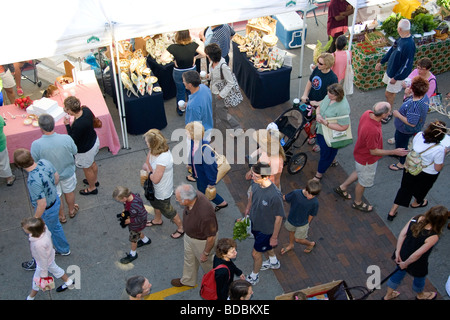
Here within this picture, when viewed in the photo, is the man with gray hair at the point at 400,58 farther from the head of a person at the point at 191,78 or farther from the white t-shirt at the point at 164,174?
the white t-shirt at the point at 164,174

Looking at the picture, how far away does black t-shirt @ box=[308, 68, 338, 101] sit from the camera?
22.4 ft

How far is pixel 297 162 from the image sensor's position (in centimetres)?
707

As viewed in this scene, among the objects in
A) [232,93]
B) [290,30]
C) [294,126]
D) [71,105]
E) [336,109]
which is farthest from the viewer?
[290,30]

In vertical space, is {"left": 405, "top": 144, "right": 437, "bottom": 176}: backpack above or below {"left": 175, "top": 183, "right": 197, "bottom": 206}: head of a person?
below

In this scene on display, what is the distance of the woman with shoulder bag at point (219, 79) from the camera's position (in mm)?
6914

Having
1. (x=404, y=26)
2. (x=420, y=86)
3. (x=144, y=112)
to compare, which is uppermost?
(x=404, y=26)

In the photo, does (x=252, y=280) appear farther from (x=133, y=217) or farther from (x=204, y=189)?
(x=133, y=217)

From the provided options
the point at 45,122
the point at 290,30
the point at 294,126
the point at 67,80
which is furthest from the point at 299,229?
the point at 290,30

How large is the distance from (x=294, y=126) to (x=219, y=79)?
4.19 feet

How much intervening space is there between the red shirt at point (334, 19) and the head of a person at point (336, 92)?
3.47 metres

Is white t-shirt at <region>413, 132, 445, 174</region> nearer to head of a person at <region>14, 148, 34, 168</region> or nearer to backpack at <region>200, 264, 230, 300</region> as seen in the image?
backpack at <region>200, 264, 230, 300</region>

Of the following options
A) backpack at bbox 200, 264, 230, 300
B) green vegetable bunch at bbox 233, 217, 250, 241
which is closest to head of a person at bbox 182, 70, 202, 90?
green vegetable bunch at bbox 233, 217, 250, 241

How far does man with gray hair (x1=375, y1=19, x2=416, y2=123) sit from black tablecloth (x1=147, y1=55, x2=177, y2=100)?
11.4 feet

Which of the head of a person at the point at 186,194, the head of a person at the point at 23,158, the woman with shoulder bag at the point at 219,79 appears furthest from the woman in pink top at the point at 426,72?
the head of a person at the point at 23,158
